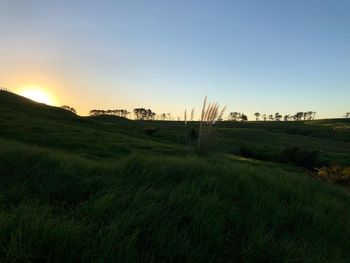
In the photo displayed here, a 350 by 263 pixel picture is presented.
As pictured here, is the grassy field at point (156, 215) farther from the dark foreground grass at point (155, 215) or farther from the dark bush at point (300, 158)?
the dark bush at point (300, 158)

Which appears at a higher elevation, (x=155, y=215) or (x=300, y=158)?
(x=155, y=215)

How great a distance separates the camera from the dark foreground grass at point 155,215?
10.9 ft

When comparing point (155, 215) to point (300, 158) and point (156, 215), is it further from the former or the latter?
point (300, 158)

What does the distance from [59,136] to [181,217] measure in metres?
20.6

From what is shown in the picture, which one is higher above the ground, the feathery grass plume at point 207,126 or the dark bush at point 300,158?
the feathery grass plume at point 207,126

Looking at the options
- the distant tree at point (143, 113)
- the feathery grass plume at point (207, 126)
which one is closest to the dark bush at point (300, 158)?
the feathery grass plume at point (207, 126)

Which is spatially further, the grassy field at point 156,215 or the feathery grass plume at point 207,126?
the feathery grass plume at point 207,126

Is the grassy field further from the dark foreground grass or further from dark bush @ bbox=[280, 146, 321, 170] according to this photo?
dark bush @ bbox=[280, 146, 321, 170]

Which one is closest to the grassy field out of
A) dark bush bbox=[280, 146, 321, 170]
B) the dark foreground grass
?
the dark foreground grass

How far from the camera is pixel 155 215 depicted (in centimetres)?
419

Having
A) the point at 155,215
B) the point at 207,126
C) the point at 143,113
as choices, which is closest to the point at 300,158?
the point at 207,126

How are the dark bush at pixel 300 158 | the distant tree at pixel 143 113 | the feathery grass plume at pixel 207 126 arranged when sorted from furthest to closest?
the distant tree at pixel 143 113 → the dark bush at pixel 300 158 → the feathery grass plume at pixel 207 126

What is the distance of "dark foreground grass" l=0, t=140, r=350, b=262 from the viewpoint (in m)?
3.33

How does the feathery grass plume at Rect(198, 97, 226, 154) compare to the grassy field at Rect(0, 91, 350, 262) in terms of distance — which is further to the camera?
the feathery grass plume at Rect(198, 97, 226, 154)
